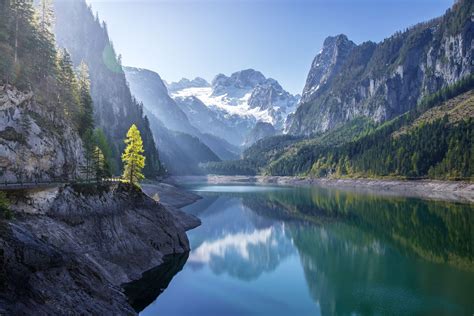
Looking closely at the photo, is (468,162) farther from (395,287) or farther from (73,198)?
(73,198)

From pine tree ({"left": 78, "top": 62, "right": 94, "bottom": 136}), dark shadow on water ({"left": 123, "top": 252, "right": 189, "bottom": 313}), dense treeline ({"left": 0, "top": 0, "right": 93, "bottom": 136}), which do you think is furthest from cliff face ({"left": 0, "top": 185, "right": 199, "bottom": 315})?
pine tree ({"left": 78, "top": 62, "right": 94, "bottom": 136})

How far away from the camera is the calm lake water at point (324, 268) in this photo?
40.1 meters

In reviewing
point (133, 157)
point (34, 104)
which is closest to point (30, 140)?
point (34, 104)

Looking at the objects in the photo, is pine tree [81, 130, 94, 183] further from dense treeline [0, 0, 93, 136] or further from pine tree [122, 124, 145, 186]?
pine tree [122, 124, 145, 186]

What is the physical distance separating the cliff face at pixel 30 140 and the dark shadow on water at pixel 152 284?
19.6 m

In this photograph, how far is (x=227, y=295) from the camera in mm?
44500

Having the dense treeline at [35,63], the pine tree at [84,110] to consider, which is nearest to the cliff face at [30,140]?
the dense treeline at [35,63]

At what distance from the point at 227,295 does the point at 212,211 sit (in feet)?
240

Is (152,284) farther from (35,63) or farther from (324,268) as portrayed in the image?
(35,63)

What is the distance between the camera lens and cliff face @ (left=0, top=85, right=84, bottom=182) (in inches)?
1721

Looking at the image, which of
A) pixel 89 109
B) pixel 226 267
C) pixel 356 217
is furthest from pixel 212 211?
pixel 226 267

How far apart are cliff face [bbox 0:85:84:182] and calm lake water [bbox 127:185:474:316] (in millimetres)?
20594

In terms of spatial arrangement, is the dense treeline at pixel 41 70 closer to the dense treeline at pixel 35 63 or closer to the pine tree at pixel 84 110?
the dense treeline at pixel 35 63

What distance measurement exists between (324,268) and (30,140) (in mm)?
45597
